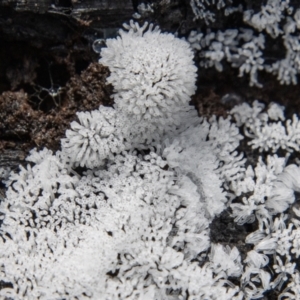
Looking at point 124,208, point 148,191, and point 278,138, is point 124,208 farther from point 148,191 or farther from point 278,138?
point 278,138

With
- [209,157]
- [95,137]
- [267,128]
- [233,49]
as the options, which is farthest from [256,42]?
[95,137]

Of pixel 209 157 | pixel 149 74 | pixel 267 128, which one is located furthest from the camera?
pixel 267 128

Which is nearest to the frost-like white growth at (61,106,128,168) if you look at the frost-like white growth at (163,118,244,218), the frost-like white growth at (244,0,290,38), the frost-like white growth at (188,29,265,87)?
the frost-like white growth at (163,118,244,218)

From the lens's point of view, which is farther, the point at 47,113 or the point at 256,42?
the point at 256,42

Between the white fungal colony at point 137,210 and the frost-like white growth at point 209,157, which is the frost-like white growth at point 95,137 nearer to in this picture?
the white fungal colony at point 137,210

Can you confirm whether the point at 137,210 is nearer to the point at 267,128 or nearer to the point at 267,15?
the point at 267,128

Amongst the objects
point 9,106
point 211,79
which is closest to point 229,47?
point 211,79

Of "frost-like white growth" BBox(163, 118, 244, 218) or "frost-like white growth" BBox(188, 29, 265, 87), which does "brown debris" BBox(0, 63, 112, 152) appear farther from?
"frost-like white growth" BBox(188, 29, 265, 87)
